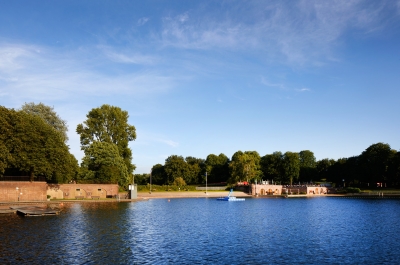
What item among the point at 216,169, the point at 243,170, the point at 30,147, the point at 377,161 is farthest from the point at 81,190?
the point at 377,161

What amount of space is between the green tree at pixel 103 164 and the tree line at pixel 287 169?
107 ft

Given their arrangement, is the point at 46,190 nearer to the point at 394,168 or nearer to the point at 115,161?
the point at 115,161

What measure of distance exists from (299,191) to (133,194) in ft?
247

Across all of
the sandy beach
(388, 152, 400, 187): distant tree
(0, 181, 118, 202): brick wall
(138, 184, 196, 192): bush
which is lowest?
the sandy beach

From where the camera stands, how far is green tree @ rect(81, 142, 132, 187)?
89.9 meters

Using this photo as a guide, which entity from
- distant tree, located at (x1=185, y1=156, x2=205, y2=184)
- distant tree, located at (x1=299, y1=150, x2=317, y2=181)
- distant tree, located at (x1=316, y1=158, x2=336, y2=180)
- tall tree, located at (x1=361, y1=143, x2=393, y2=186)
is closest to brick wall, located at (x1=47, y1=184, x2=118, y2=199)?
distant tree, located at (x1=185, y1=156, x2=205, y2=184)

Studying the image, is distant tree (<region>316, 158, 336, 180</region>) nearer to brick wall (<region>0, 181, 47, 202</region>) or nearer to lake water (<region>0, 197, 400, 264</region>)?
lake water (<region>0, 197, 400, 264</region>)

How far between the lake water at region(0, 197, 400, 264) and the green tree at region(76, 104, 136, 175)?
51129 millimetres

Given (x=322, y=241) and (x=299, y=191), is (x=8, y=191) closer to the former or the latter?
(x=322, y=241)

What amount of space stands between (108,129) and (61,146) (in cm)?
2676

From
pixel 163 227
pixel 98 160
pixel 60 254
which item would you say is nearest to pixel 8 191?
pixel 98 160

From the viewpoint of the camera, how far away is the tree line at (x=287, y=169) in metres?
129

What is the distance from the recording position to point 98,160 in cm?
8956

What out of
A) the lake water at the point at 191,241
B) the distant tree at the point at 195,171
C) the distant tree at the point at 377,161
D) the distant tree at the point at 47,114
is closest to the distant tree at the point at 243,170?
the distant tree at the point at 195,171
